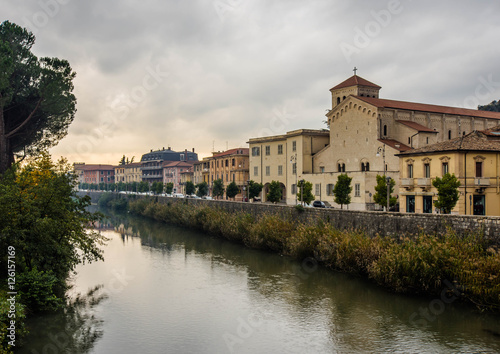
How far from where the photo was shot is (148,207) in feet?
236

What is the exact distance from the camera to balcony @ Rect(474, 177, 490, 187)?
3284cm

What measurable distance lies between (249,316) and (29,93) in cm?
2660

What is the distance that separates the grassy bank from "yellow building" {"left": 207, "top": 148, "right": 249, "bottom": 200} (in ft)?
129

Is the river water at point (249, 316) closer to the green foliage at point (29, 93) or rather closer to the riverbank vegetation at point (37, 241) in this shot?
the riverbank vegetation at point (37, 241)

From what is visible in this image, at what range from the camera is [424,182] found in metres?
36.1

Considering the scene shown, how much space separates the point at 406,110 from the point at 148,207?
40416mm

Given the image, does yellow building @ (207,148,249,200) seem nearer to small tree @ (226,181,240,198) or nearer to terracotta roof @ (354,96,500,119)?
small tree @ (226,181,240,198)

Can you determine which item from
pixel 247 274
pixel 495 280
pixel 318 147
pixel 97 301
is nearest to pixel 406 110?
pixel 318 147

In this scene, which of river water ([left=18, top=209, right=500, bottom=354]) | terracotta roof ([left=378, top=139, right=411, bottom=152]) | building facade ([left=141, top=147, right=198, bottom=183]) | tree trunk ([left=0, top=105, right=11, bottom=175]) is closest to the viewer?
river water ([left=18, top=209, right=500, bottom=354])

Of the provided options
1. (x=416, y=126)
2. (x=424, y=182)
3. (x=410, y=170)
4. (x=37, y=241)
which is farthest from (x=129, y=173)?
(x=37, y=241)

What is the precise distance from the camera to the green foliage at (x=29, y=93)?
116 ft

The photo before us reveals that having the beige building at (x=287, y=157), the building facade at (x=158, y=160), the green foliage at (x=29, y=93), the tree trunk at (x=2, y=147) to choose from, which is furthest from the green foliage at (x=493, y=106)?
the tree trunk at (x=2, y=147)

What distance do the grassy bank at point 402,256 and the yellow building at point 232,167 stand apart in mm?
39351

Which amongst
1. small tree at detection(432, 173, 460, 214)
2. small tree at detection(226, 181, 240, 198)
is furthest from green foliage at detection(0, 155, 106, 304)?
small tree at detection(226, 181, 240, 198)
